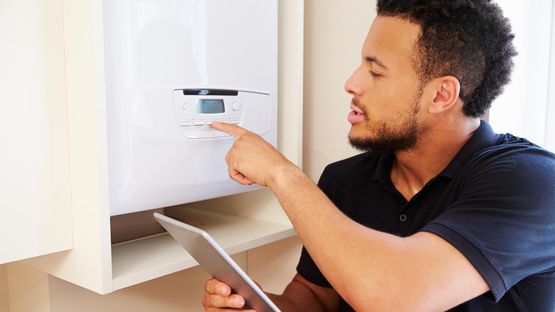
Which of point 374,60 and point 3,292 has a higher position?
Answer: point 374,60

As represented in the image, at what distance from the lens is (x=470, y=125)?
3.27ft

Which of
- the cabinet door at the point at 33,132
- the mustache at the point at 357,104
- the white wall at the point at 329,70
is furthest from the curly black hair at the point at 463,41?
the cabinet door at the point at 33,132

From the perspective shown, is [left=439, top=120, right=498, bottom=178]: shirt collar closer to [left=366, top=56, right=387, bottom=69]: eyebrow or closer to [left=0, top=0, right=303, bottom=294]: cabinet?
[left=366, top=56, right=387, bottom=69]: eyebrow

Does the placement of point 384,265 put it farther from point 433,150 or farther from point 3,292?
point 3,292

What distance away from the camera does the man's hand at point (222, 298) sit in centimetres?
85

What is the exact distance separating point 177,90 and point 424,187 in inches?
20.3

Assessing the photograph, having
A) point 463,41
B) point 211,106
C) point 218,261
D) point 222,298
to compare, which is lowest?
point 222,298

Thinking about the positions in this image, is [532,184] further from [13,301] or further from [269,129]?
[13,301]

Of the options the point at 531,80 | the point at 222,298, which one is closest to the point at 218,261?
the point at 222,298

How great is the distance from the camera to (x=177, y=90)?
0.89m

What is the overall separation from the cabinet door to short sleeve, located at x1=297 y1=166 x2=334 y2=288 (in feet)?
1.82

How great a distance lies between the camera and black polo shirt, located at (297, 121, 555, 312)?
724 mm

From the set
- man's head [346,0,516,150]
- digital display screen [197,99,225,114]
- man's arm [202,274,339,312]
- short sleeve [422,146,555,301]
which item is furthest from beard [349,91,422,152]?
man's arm [202,274,339,312]

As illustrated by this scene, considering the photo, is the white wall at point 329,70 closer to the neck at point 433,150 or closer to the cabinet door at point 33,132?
the neck at point 433,150
